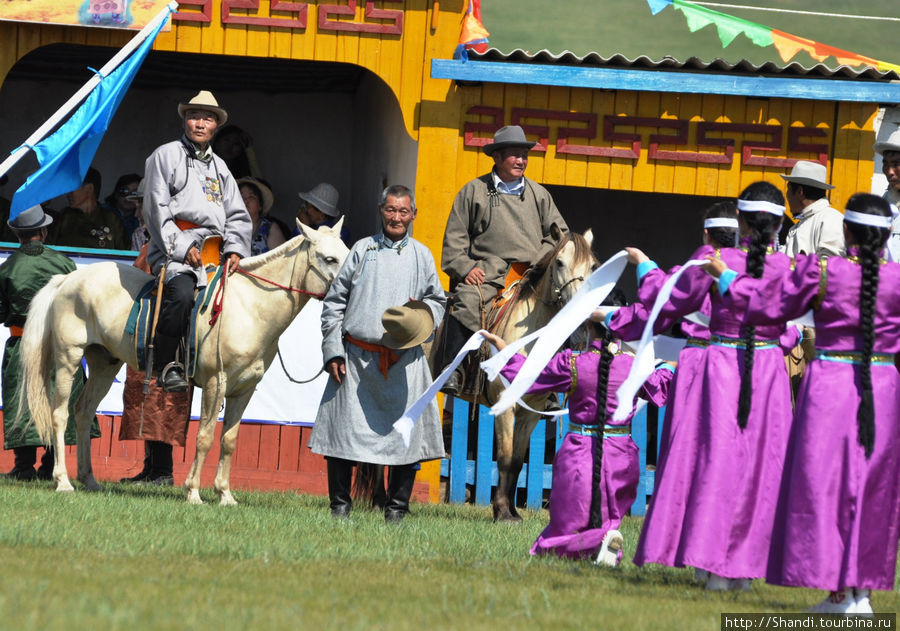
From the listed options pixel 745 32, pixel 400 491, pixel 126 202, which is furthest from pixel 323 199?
pixel 745 32

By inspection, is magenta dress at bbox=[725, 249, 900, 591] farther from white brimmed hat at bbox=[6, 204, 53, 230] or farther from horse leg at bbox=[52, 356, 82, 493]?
white brimmed hat at bbox=[6, 204, 53, 230]

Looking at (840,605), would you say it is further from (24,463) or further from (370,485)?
(24,463)

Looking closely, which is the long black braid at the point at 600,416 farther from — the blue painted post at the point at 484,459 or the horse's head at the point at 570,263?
the blue painted post at the point at 484,459

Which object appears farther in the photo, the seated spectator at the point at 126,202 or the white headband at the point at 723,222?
the seated spectator at the point at 126,202

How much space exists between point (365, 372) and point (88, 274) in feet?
8.05

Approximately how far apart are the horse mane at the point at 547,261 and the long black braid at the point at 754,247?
2.94m

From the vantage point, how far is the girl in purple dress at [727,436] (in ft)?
18.6

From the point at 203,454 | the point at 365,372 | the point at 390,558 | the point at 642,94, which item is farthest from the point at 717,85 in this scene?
the point at 390,558

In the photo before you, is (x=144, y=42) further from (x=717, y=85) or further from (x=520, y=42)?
(x=520, y=42)

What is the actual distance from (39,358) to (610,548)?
5092mm

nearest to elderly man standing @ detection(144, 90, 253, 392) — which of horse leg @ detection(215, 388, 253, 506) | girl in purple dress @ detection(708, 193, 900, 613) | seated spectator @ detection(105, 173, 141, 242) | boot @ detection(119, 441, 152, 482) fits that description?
horse leg @ detection(215, 388, 253, 506)

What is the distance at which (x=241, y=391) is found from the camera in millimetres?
9281

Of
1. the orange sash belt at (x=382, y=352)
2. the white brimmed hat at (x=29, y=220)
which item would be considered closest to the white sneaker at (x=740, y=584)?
the orange sash belt at (x=382, y=352)

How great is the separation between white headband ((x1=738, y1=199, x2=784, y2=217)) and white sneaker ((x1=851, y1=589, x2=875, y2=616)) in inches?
67.0
